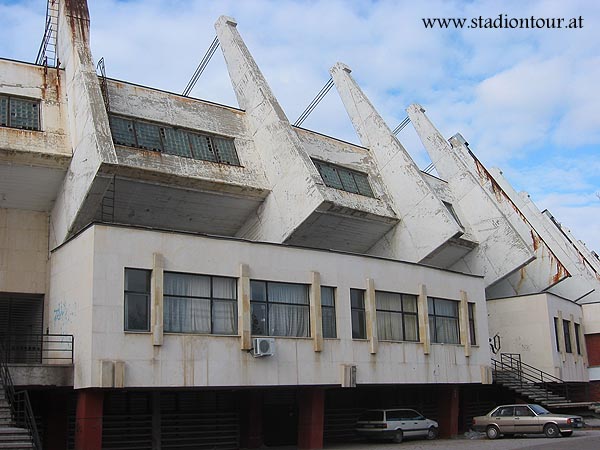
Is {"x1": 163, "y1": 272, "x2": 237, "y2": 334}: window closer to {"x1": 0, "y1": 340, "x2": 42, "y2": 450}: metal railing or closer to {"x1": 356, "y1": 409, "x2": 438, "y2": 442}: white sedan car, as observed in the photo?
{"x1": 0, "y1": 340, "x2": 42, "y2": 450}: metal railing

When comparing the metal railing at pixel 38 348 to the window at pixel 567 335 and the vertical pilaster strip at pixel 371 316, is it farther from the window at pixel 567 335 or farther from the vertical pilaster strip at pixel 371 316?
the window at pixel 567 335

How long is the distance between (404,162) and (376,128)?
3.07 metres

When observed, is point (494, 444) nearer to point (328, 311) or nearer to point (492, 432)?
point (492, 432)

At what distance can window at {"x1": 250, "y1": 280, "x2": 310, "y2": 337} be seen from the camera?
2309 cm

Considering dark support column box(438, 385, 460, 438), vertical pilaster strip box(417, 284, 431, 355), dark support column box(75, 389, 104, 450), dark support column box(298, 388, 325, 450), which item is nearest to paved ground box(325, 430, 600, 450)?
dark support column box(438, 385, 460, 438)

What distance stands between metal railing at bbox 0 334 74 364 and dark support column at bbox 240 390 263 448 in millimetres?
6968

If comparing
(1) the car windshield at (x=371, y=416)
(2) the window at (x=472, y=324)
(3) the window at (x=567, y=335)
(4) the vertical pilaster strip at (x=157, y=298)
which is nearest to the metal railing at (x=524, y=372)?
(3) the window at (x=567, y=335)

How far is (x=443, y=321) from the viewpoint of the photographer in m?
29.0

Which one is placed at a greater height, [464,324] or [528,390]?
[464,324]

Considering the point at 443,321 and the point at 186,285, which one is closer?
the point at 186,285

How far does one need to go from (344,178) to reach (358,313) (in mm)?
9821

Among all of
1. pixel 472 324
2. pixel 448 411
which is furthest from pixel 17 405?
pixel 472 324

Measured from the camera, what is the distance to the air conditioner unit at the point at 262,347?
22062 millimetres

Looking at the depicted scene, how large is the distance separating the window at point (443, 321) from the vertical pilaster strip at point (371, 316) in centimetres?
330
